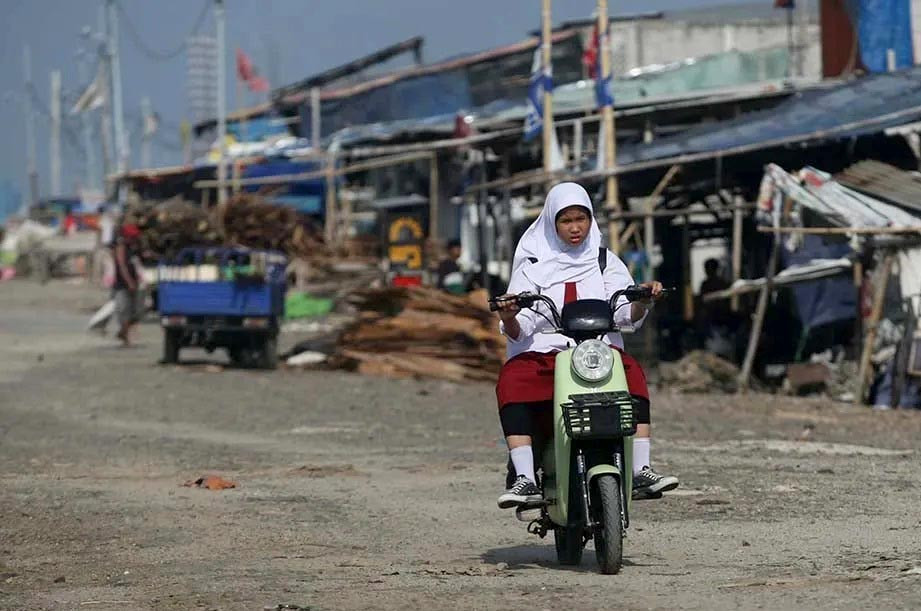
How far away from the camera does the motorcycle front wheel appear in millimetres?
7344

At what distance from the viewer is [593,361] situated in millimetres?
7508

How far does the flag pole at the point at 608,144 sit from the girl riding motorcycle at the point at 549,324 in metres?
14.4

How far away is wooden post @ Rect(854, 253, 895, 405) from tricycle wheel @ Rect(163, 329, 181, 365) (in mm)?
10475

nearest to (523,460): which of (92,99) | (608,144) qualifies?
(608,144)

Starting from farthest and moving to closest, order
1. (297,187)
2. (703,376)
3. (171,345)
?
(297,187) < (171,345) < (703,376)

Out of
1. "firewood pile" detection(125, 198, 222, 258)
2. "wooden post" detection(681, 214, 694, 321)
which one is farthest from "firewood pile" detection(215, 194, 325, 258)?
"wooden post" detection(681, 214, 694, 321)

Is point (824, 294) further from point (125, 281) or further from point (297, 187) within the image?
point (297, 187)

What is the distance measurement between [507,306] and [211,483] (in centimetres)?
450

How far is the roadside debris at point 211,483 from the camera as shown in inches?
456

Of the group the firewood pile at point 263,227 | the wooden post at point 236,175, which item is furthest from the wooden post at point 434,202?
the wooden post at point 236,175

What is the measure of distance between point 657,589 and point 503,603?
0.68 metres

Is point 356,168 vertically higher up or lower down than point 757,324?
higher up

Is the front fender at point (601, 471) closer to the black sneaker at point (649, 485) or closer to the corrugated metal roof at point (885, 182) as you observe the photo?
the black sneaker at point (649, 485)

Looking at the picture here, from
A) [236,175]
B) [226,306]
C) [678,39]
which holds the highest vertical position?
[678,39]
